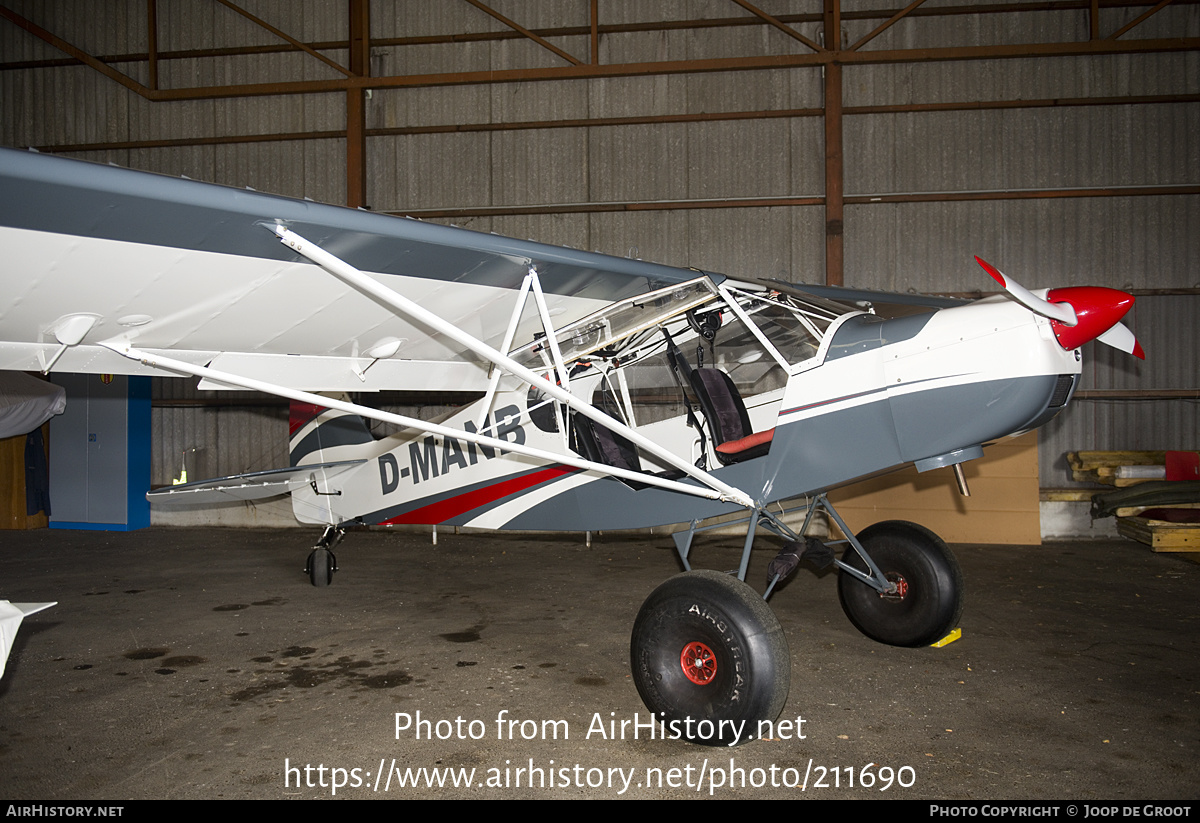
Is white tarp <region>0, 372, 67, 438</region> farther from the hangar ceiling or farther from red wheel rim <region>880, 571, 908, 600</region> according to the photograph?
red wheel rim <region>880, 571, 908, 600</region>

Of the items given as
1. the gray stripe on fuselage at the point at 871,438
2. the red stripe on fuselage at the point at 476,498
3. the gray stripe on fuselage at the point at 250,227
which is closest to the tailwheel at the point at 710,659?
the gray stripe on fuselage at the point at 871,438

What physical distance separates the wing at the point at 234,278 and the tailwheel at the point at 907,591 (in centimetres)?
210

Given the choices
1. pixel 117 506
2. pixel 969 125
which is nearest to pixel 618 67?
pixel 969 125

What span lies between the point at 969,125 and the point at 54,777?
11247 mm

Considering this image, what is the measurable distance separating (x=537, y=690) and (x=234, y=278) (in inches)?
100

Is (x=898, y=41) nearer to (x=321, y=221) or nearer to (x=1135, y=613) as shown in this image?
(x=1135, y=613)

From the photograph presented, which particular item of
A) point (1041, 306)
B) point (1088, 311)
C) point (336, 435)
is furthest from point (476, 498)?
point (1088, 311)

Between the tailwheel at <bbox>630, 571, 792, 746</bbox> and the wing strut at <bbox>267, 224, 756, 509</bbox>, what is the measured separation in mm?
505

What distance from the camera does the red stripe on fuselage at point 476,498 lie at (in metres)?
5.13

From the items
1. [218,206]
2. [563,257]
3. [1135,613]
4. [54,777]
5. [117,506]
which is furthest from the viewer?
[117,506]

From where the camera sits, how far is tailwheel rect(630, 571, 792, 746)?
3240 mm

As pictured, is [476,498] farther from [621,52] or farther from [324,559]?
[621,52]

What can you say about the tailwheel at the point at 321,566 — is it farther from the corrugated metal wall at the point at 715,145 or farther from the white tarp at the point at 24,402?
the white tarp at the point at 24,402
